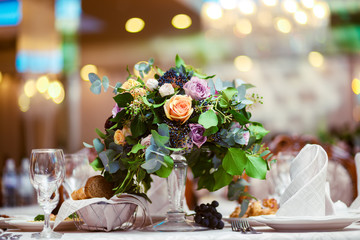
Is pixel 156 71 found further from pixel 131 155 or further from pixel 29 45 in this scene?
pixel 29 45

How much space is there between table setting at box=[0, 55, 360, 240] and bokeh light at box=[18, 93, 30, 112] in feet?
14.0

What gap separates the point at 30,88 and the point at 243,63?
3339 millimetres

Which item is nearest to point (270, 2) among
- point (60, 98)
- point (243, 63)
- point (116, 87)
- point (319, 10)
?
point (319, 10)

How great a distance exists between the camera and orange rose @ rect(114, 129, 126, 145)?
1370mm

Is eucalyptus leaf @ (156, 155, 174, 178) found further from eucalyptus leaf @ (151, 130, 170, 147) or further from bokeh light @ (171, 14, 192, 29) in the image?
bokeh light @ (171, 14, 192, 29)

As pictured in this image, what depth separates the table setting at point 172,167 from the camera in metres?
1.23

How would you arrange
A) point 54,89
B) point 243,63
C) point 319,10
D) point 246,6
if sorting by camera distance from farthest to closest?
point 243,63 → point 246,6 → point 54,89 → point 319,10

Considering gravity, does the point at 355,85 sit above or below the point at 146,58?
below

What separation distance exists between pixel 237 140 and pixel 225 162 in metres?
0.07

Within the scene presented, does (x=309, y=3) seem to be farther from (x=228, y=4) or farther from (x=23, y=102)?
(x=23, y=102)

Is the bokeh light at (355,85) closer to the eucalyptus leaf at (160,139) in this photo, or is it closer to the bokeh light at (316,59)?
the bokeh light at (316,59)

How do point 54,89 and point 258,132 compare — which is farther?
point 54,89

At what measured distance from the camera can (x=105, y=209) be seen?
1299 mm

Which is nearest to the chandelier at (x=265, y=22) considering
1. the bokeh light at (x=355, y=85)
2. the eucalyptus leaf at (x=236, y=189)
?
the bokeh light at (x=355, y=85)
